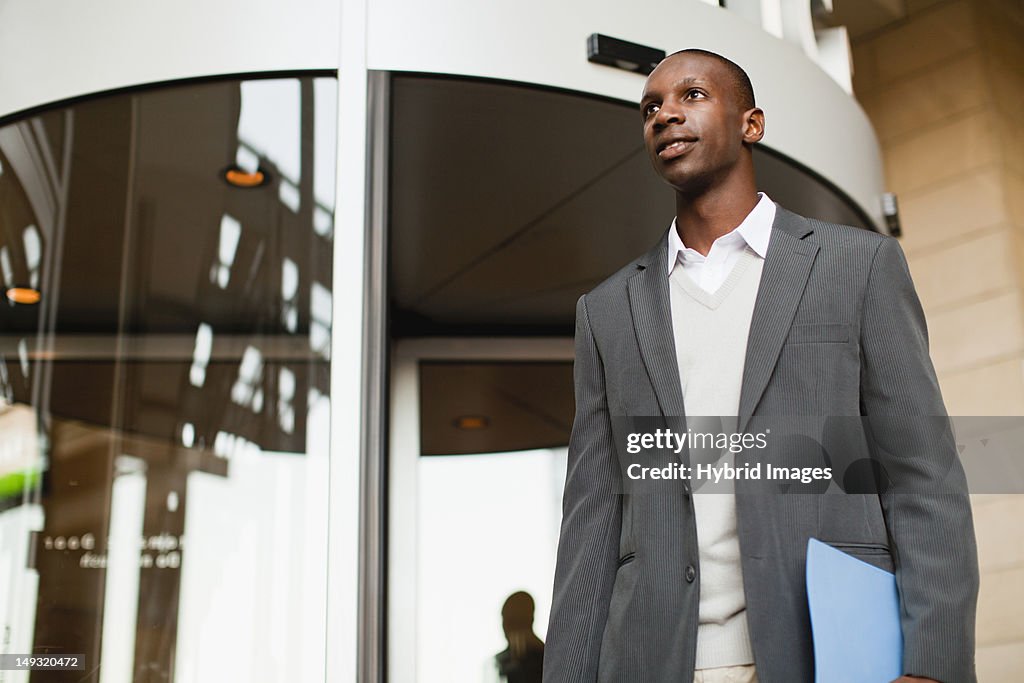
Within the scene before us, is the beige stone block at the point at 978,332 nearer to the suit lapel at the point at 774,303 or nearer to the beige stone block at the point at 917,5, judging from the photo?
the beige stone block at the point at 917,5

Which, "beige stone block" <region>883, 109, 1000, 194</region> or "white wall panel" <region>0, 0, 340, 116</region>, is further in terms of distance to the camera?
"beige stone block" <region>883, 109, 1000, 194</region>

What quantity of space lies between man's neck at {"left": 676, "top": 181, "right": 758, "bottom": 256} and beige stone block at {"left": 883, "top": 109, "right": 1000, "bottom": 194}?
172 inches

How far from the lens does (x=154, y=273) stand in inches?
152

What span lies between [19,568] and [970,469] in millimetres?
3732

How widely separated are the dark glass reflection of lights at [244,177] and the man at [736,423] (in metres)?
1.70

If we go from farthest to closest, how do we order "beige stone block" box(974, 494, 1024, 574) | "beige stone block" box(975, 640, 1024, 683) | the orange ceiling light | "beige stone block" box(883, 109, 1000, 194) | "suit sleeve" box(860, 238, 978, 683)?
"beige stone block" box(883, 109, 1000, 194) → "beige stone block" box(974, 494, 1024, 574) → "beige stone block" box(975, 640, 1024, 683) → the orange ceiling light → "suit sleeve" box(860, 238, 978, 683)

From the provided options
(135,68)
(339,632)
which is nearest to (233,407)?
(135,68)

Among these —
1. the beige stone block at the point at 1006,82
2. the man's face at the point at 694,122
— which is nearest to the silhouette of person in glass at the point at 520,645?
the man's face at the point at 694,122

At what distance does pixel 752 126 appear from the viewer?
72.7 inches

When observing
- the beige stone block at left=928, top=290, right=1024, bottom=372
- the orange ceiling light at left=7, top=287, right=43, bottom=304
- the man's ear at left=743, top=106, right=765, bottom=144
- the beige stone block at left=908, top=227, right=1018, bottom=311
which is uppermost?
the beige stone block at left=908, top=227, right=1018, bottom=311

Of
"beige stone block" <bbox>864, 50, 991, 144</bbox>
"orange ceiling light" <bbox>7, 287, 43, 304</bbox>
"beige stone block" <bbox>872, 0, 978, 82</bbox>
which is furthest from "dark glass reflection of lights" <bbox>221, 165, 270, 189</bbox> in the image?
"beige stone block" <bbox>872, 0, 978, 82</bbox>

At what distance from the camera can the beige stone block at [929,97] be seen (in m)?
5.71

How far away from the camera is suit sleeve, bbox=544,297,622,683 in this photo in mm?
1660

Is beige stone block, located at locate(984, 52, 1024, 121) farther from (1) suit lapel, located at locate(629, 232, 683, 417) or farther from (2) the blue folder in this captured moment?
(2) the blue folder
